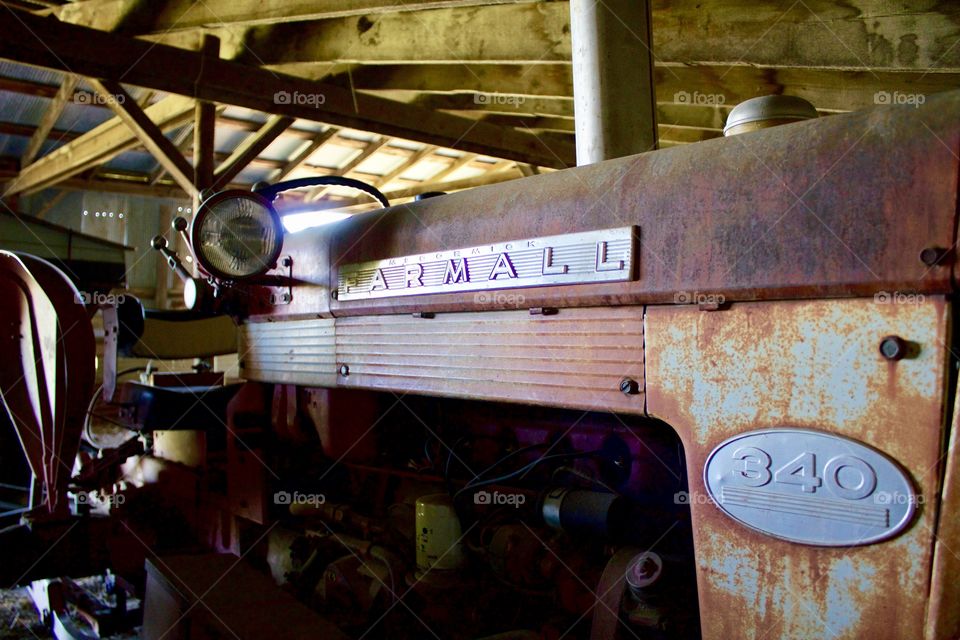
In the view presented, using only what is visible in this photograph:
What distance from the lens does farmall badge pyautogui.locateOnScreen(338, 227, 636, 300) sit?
1328 millimetres

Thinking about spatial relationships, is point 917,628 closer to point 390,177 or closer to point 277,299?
point 277,299

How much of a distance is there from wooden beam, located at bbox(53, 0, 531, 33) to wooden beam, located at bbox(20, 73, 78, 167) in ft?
6.12

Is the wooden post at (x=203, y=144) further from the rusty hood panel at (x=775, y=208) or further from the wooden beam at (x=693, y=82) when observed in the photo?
the rusty hood panel at (x=775, y=208)

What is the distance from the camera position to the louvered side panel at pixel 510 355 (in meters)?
1.32

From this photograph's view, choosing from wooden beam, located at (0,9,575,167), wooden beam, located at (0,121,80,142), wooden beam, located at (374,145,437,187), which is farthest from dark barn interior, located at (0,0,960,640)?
wooden beam, located at (374,145,437,187)

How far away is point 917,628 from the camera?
3.21ft

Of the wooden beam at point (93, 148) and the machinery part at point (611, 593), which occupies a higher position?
the wooden beam at point (93, 148)

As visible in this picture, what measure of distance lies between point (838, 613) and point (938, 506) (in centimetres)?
20

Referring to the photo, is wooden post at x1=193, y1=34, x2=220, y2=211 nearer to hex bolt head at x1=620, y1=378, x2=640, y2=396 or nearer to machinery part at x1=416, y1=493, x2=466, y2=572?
machinery part at x1=416, y1=493, x2=466, y2=572

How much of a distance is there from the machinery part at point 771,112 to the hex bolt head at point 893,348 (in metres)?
0.50

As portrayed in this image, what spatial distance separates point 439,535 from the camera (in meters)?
1.96

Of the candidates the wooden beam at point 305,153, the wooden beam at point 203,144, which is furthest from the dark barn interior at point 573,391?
the wooden beam at point 305,153

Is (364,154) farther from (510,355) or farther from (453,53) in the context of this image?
(510,355)

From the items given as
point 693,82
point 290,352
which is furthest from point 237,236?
point 693,82
